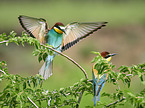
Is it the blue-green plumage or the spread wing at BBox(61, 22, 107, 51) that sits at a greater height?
the spread wing at BBox(61, 22, 107, 51)

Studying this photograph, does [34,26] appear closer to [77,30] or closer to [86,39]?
[77,30]

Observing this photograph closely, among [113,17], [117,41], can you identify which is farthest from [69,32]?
[113,17]

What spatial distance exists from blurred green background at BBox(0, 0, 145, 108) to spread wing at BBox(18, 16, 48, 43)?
5.41ft

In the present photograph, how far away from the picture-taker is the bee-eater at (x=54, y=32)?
1.72 m

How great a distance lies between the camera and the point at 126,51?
6.74m

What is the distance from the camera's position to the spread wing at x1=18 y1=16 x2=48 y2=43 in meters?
1.71

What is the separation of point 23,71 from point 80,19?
2.70 metres

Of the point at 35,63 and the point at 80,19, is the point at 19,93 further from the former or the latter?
the point at 80,19

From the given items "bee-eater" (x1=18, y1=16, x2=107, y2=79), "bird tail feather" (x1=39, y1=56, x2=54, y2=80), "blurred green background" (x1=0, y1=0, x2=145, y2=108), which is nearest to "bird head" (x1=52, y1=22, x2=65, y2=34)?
"bee-eater" (x1=18, y1=16, x2=107, y2=79)

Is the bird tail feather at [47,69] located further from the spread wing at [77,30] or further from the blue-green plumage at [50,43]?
the spread wing at [77,30]

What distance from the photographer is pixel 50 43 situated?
6.03 ft

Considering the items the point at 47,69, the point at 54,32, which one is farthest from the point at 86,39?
the point at 47,69

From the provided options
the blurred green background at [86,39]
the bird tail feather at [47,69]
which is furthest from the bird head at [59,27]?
the blurred green background at [86,39]

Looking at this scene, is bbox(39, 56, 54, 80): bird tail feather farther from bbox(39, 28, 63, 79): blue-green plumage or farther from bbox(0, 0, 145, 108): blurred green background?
bbox(0, 0, 145, 108): blurred green background
